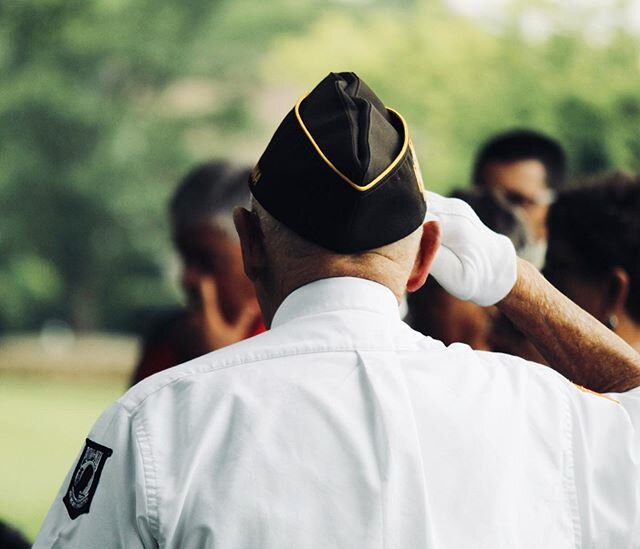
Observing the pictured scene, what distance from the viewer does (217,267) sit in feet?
11.8

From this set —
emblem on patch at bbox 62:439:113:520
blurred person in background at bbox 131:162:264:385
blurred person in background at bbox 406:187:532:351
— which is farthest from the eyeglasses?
emblem on patch at bbox 62:439:113:520

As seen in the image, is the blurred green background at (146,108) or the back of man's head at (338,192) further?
the blurred green background at (146,108)

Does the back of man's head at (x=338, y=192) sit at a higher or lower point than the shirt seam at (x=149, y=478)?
higher

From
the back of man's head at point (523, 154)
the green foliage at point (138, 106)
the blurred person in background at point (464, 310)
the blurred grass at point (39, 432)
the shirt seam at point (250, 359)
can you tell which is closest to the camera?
the shirt seam at point (250, 359)

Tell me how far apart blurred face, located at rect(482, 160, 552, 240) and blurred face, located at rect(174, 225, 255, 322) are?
1619 millimetres

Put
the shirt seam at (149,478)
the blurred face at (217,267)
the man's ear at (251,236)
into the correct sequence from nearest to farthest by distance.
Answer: the shirt seam at (149,478), the man's ear at (251,236), the blurred face at (217,267)

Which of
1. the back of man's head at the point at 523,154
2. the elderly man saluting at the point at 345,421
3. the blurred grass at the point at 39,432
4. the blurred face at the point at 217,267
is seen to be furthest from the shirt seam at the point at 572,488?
the blurred grass at the point at 39,432

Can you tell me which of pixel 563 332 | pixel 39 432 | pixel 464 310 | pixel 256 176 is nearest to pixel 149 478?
pixel 256 176

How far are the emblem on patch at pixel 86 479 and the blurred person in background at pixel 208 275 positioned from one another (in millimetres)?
2019

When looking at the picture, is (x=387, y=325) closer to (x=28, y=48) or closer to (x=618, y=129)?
(x=618, y=129)

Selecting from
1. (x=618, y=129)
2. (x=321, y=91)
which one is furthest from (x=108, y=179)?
(x=321, y=91)

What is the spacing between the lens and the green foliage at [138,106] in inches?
1031

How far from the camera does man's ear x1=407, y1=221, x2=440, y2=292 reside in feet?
5.77

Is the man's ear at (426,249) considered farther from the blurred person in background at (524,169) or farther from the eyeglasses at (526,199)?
the eyeglasses at (526,199)
